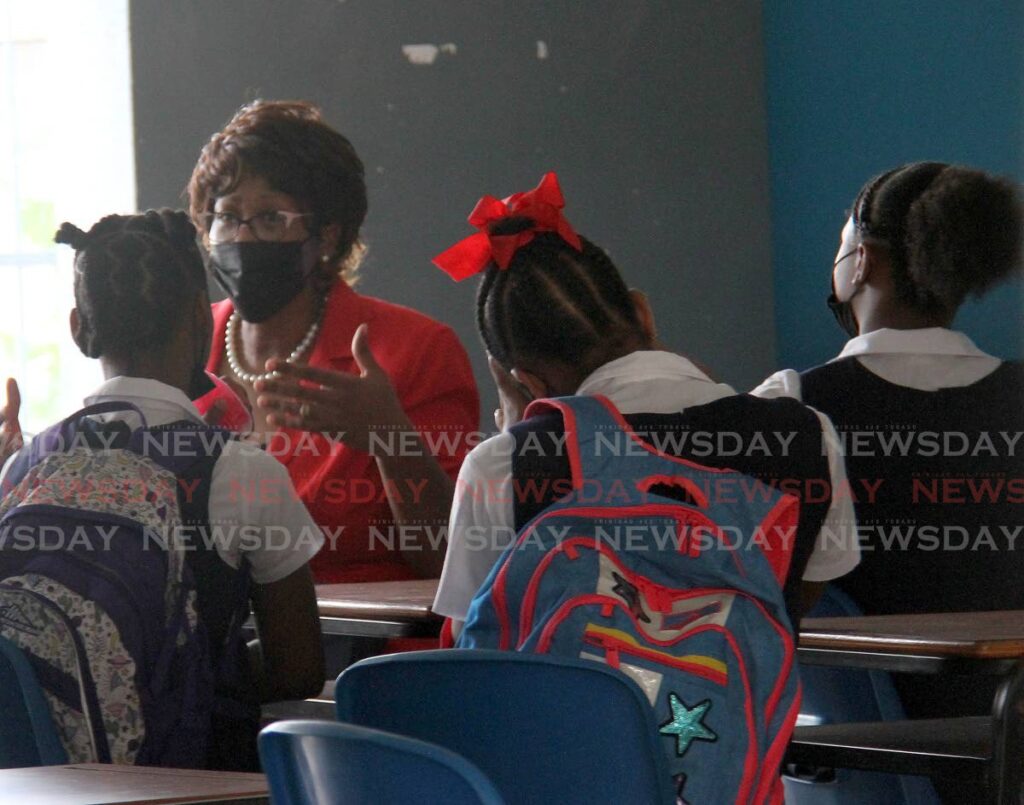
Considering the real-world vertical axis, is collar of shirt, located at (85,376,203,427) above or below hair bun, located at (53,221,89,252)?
below

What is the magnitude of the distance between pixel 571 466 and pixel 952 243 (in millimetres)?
1044

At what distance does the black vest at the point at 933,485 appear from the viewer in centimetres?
214

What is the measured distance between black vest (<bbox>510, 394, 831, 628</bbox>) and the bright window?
269 cm

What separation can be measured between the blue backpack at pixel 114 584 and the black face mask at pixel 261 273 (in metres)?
0.98

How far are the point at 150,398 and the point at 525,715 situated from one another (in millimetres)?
783

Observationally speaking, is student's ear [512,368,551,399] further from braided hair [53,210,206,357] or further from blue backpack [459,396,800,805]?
braided hair [53,210,206,357]

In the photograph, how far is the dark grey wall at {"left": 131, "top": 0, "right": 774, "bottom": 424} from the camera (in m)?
3.68

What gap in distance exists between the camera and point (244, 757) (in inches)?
73.1

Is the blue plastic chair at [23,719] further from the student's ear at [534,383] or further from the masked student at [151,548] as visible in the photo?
the student's ear at [534,383]

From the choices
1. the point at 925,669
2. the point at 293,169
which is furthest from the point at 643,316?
the point at 293,169

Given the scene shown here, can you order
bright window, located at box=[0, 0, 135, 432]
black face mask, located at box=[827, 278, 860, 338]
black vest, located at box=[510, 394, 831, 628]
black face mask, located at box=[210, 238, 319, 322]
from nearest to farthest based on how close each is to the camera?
1. black vest, located at box=[510, 394, 831, 628]
2. black face mask, located at box=[827, 278, 860, 338]
3. black face mask, located at box=[210, 238, 319, 322]
4. bright window, located at box=[0, 0, 135, 432]

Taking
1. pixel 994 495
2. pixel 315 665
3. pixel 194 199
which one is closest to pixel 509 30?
pixel 194 199

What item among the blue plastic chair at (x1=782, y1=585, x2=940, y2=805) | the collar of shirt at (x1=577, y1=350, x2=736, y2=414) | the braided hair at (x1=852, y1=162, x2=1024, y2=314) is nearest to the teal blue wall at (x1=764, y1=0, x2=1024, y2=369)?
the braided hair at (x1=852, y1=162, x2=1024, y2=314)

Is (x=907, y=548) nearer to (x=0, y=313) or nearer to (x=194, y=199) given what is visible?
(x=194, y=199)
